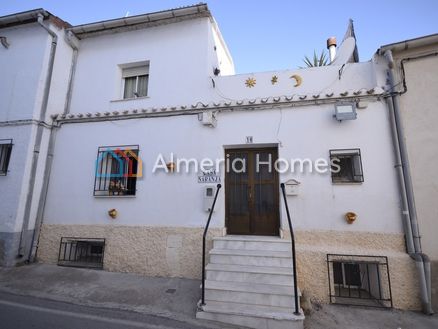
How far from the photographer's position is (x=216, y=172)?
543cm

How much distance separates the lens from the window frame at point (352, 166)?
4.83m

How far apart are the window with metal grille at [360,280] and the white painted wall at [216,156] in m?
0.62

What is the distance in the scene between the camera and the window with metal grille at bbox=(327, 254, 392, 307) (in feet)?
14.1

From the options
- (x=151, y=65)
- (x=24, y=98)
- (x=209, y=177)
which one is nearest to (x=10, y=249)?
(x=24, y=98)

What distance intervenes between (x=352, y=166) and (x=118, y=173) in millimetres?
5793

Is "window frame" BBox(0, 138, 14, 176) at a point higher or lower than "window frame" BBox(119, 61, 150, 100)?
lower

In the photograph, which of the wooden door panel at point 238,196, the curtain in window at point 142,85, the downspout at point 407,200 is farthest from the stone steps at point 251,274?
the curtain in window at point 142,85

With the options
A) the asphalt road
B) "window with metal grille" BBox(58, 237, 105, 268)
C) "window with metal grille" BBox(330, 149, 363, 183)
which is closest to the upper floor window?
"window with metal grille" BBox(58, 237, 105, 268)

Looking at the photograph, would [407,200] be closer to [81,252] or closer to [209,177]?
[209,177]

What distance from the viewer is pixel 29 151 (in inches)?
231

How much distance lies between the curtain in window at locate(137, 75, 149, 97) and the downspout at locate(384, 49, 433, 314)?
6.12 meters

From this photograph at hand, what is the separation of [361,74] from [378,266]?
4216 millimetres

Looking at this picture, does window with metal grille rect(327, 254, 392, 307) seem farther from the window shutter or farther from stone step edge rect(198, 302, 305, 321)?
the window shutter

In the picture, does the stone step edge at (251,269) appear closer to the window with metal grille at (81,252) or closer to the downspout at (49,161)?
the window with metal grille at (81,252)
